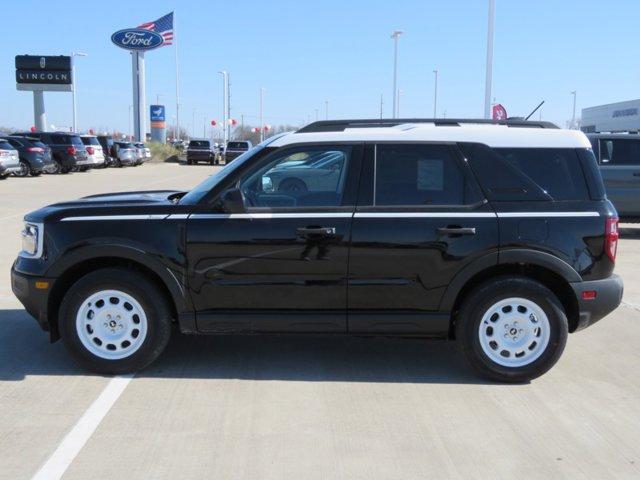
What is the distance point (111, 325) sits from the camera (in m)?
4.89

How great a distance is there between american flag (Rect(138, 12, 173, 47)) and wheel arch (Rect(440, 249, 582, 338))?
50.4 m

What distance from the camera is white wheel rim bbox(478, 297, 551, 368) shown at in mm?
4844

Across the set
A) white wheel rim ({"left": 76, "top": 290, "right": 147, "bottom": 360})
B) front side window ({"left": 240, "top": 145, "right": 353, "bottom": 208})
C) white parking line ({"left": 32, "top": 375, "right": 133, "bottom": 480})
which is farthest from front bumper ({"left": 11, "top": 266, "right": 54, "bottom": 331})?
front side window ({"left": 240, "top": 145, "right": 353, "bottom": 208})

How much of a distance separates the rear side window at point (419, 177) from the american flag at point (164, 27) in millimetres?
50041

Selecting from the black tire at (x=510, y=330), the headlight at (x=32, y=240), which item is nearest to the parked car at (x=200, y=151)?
the headlight at (x=32, y=240)

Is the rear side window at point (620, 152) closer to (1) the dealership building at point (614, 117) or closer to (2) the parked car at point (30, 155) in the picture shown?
(2) the parked car at point (30, 155)

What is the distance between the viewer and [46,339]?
5.80 meters

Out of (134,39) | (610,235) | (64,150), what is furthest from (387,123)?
(134,39)

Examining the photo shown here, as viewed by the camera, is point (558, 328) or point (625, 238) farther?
point (625, 238)

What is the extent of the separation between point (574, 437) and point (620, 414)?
56 cm

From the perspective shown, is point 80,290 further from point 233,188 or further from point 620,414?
point 620,414

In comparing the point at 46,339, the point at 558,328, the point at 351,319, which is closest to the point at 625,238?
the point at 558,328

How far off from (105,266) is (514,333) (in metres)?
3.03

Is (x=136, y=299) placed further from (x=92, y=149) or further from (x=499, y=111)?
(x=92, y=149)
